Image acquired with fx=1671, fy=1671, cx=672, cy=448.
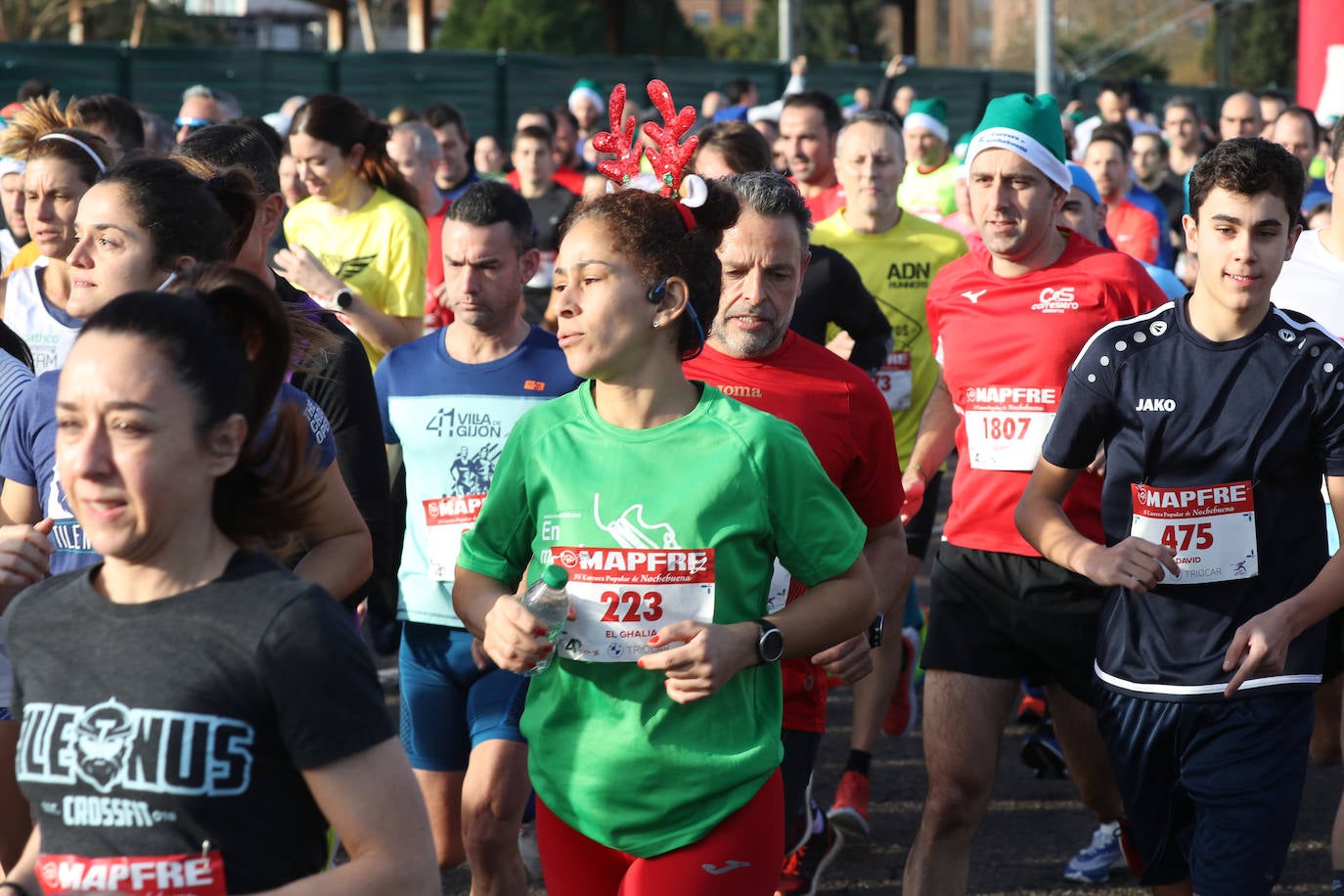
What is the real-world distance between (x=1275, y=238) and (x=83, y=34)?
126ft

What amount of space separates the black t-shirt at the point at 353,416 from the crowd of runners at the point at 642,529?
13 mm

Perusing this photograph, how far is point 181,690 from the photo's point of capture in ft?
6.68

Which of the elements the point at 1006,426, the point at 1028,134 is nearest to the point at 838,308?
the point at 1028,134

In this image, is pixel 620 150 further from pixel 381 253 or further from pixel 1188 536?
pixel 381 253

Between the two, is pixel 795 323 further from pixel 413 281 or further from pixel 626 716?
pixel 626 716

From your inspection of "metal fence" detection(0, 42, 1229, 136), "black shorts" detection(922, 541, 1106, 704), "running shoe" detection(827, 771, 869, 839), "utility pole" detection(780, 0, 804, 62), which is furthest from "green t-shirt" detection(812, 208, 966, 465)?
"utility pole" detection(780, 0, 804, 62)

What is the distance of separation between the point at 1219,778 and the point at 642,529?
160 centimetres

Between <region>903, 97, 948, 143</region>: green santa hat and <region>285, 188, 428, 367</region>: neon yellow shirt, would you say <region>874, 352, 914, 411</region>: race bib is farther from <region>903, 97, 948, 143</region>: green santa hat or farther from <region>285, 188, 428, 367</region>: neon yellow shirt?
<region>903, 97, 948, 143</region>: green santa hat

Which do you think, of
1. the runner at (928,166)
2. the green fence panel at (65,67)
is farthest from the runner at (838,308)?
the green fence panel at (65,67)

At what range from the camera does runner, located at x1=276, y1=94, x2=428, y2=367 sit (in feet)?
21.6

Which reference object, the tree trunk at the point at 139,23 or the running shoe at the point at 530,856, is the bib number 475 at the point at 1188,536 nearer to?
the running shoe at the point at 530,856

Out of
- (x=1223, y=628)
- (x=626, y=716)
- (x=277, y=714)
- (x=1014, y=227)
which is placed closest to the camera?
(x=277, y=714)

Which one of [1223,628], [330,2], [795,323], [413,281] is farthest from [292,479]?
[330,2]

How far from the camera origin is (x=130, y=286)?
2.96 meters
